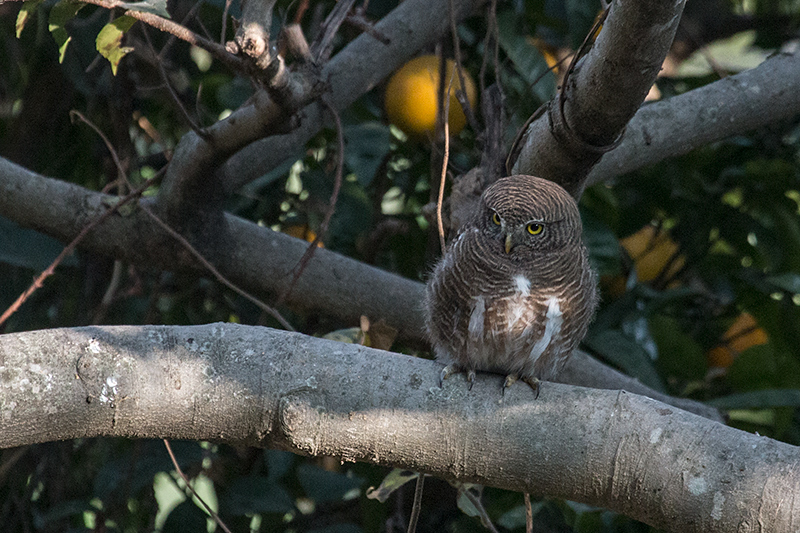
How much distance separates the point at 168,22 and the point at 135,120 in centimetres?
191

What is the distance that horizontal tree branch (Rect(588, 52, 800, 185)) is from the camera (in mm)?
2102

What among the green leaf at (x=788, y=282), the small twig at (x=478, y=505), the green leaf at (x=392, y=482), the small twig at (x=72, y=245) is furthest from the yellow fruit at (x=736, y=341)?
the small twig at (x=72, y=245)

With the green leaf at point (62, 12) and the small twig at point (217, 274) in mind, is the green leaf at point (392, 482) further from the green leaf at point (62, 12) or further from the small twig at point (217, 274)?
the green leaf at point (62, 12)

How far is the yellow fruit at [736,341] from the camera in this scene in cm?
289

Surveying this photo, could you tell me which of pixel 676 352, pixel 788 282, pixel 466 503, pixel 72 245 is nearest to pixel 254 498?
pixel 466 503

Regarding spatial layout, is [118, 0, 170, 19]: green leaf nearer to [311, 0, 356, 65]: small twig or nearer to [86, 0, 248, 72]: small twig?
[86, 0, 248, 72]: small twig

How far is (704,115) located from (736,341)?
1.12 meters

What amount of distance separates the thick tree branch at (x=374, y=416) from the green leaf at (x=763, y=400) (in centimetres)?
102

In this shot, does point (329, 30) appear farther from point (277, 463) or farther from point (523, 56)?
point (277, 463)

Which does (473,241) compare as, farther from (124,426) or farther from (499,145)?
(124,426)

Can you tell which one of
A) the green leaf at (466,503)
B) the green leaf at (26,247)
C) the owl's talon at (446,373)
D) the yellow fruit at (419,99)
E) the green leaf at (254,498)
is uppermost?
the owl's talon at (446,373)

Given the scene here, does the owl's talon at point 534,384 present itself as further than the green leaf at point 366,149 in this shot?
No

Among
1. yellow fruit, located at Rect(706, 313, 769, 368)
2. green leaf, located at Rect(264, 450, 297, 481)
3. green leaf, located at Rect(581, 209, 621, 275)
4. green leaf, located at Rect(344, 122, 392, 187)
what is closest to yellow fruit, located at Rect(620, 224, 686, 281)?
yellow fruit, located at Rect(706, 313, 769, 368)

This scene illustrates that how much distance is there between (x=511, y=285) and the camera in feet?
6.15
